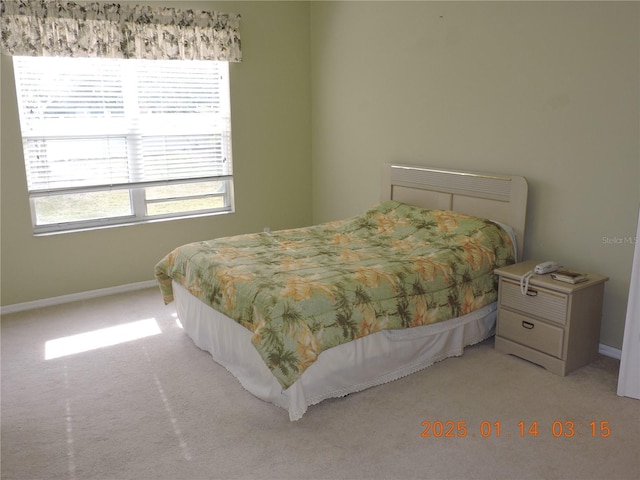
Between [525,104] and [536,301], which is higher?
[525,104]

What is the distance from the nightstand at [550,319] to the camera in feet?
9.97

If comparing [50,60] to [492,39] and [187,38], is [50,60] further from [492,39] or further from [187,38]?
[492,39]

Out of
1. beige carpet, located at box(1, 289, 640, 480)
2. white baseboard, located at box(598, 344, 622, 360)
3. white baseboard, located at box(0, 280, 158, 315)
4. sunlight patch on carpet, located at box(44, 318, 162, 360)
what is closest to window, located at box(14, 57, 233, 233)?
white baseboard, located at box(0, 280, 158, 315)

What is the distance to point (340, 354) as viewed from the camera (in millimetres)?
2861

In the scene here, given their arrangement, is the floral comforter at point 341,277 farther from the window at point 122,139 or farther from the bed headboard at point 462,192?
the window at point 122,139

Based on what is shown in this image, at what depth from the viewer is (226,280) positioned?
3.06 meters

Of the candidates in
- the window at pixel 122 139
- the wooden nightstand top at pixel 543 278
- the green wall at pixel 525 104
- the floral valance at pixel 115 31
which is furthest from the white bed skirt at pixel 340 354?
the floral valance at pixel 115 31

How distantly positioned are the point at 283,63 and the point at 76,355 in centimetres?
320

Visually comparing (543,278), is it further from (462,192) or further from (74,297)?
(74,297)

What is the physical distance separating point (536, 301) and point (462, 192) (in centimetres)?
114

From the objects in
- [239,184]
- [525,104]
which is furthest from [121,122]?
[525,104]

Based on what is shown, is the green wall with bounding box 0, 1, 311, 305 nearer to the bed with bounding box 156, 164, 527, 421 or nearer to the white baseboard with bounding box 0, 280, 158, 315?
the white baseboard with bounding box 0, 280, 158, 315

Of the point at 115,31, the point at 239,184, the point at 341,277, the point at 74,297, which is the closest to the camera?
the point at 341,277

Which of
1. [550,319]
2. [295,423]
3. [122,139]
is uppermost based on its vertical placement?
[122,139]
